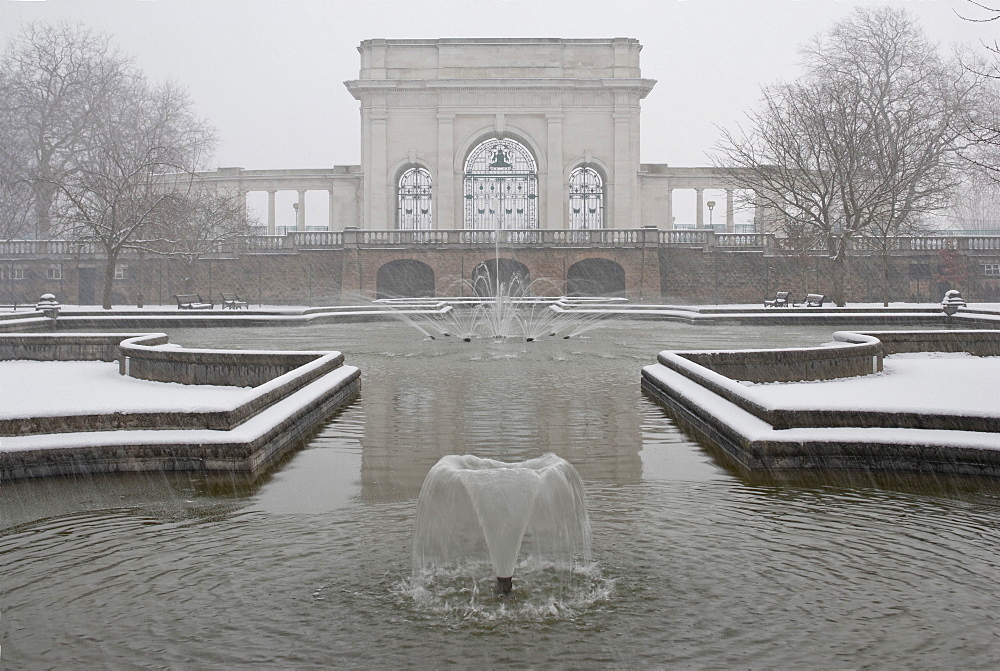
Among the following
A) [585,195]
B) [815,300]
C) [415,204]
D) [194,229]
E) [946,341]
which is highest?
[585,195]

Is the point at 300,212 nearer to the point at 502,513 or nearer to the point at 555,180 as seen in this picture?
the point at 555,180

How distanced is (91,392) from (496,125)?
4076cm

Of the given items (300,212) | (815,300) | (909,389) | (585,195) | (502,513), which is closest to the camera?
(502,513)

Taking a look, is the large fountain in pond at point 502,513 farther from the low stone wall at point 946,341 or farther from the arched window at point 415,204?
the arched window at point 415,204

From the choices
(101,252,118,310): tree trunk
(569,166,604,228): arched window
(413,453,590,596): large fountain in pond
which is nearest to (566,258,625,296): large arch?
(569,166,604,228): arched window

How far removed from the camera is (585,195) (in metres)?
51.8

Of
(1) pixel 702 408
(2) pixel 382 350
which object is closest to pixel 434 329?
Answer: (2) pixel 382 350

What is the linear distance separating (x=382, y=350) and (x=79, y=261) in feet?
102

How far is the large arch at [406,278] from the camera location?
1767 inches

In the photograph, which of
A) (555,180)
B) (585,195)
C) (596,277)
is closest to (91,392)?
(596,277)

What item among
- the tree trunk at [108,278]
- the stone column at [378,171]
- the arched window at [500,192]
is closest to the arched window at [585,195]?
the arched window at [500,192]

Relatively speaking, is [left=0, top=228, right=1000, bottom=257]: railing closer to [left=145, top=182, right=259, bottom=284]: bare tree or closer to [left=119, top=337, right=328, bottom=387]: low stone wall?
[left=145, top=182, right=259, bottom=284]: bare tree

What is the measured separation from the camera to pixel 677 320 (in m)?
26.9

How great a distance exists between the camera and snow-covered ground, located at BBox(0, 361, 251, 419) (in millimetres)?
9004
